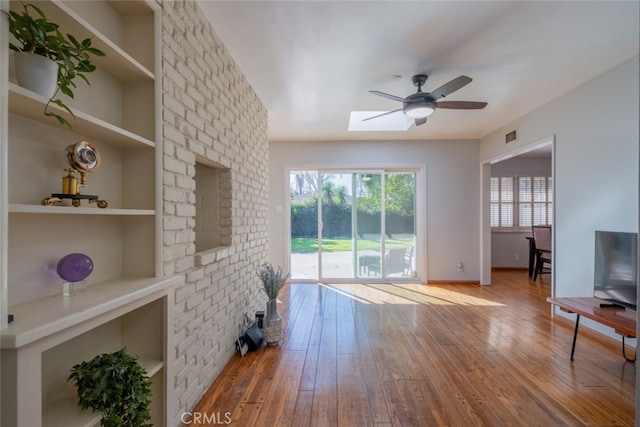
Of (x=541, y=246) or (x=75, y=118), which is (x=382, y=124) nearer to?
(x=541, y=246)

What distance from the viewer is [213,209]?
2.29 metres

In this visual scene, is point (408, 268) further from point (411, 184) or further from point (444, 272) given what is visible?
point (411, 184)

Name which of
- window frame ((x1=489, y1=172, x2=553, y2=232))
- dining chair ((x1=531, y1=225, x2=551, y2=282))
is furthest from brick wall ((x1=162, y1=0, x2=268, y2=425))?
window frame ((x1=489, y1=172, x2=553, y2=232))

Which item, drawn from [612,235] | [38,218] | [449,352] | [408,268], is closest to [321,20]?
[38,218]

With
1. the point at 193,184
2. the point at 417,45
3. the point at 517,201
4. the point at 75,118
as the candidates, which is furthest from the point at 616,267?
the point at 517,201

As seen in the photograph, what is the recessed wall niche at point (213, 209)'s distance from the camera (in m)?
2.28

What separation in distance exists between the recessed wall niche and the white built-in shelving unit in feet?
2.85

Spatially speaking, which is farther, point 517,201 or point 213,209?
point 517,201

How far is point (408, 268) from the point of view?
4855mm

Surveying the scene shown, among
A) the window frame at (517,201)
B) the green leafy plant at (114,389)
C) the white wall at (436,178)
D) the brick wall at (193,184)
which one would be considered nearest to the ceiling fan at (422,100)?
the brick wall at (193,184)

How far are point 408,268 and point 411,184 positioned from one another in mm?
1540

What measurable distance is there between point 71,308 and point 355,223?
4.14 meters

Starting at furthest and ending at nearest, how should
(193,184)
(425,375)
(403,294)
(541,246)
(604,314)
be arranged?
(541,246) → (403,294) → (604,314) → (425,375) → (193,184)

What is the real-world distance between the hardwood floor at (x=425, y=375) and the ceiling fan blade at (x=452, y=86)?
2.30 meters
